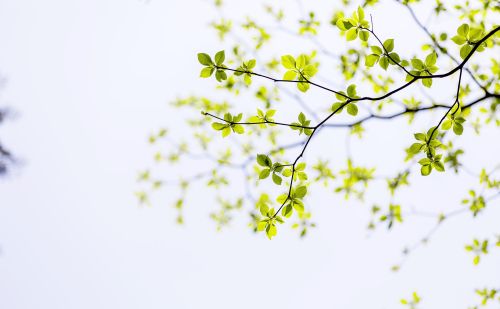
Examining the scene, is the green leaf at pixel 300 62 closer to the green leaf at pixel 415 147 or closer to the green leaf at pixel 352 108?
the green leaf at pixel 352 108

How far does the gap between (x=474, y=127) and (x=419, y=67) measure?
217cm

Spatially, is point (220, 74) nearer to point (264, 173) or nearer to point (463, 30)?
point (264, 173)

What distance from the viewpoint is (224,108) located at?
11.8ft

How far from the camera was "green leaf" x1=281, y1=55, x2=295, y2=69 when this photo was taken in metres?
1.40

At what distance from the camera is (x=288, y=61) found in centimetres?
142

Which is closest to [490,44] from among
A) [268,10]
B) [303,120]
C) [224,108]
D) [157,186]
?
[303,120]

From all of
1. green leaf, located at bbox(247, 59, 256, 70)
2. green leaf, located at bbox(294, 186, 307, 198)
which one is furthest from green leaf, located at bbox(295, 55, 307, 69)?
green leaf, located at bbox(294, 186, 307, 198)

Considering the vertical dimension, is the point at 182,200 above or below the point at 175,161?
below

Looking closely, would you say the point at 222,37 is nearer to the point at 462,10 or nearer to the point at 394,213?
the point at 462,10

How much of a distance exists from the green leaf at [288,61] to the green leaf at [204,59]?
1.00 feet

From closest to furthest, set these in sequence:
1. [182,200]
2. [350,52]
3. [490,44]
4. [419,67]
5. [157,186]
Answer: [419,67] → [490,44] → [350,52] → [182,200] → [157,186]

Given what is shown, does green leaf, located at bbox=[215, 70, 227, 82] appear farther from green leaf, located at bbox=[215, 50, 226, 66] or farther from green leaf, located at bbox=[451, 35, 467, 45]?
green leaf, located at bbox=[451, 35, 467, 45]

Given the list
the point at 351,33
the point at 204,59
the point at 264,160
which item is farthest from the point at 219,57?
the point at 351,33

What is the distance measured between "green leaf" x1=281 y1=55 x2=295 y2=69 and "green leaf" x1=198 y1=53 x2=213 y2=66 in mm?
304
